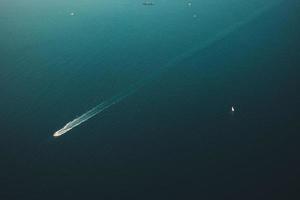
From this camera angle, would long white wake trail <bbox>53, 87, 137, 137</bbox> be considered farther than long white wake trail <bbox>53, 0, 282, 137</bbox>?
No

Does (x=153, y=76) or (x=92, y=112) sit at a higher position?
(x=153, y=76)

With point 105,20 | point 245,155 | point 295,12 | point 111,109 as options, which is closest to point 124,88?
point 111,109

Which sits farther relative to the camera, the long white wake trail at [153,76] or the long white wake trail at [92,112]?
the long white wake trail at [153,76]

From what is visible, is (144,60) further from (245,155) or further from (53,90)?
(245,155)

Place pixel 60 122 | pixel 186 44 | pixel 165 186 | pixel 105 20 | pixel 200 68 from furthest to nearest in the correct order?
1. pixel 105 20
2. pixel 186 44
3. pixel 200 68
4. pixel 60 122
5. pixel 165 186

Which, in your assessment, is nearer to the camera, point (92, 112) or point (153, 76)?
point (92, 112)

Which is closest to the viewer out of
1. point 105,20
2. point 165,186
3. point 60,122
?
point 165,186

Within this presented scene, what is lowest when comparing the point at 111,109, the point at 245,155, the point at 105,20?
the point at 245,155

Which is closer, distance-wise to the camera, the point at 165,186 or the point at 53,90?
the point at 165,186
